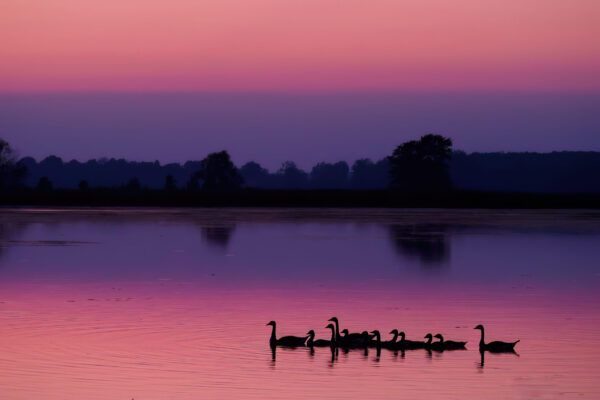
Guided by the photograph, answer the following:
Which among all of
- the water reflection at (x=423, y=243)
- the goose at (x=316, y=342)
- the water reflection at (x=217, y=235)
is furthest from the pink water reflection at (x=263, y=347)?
the water reflection at (x=217, y=235)

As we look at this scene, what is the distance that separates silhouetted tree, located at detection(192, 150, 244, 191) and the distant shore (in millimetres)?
4717

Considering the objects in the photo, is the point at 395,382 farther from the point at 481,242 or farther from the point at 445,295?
the point at 481,242

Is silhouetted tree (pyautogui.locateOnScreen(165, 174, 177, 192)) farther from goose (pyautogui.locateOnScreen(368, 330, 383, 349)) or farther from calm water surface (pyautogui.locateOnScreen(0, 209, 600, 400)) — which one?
goose (pyautogui.locateOnScreen(368, 330, 383, 349))

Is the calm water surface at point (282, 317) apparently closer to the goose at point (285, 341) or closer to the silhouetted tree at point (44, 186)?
the goose at point (285, 341)

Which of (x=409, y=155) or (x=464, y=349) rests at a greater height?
(x=409, y=155)

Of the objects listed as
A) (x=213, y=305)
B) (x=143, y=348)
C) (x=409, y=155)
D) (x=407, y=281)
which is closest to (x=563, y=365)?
(x=143, y=348)

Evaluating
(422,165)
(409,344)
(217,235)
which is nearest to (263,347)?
(409,344)

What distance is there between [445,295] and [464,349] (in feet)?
30.0

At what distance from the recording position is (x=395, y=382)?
17.1m

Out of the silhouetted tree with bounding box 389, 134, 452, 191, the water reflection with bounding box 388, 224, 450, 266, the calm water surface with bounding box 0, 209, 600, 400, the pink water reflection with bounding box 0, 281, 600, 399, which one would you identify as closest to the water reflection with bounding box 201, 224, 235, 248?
the calm water surface with bounding box 0, 209, 600, 400

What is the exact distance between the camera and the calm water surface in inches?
660

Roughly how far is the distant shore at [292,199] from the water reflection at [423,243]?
61.5 m

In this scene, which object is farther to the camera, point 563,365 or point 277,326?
point 277,326

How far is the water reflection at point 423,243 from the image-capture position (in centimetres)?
4306
